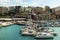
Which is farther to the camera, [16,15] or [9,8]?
[9,8]

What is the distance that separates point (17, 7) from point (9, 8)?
275 cm

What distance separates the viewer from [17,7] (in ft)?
207

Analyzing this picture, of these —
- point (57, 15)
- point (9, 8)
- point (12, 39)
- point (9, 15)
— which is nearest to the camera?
point (12, 39)

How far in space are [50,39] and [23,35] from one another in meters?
3.11

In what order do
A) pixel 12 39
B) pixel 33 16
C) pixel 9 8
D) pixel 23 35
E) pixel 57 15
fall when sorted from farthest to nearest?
pixel 9 8 < pixel 57 15 < pixel 33 16 < pixel 23 35 < pixel 12 39

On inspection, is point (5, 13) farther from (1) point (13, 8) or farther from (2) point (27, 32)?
(2) point (27, 32)

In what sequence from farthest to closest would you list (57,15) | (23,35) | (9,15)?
1. (9,15)
2. (57,15)
3. (23,35)

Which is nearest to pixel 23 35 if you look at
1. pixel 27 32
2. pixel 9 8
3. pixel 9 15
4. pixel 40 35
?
pixel 27 32

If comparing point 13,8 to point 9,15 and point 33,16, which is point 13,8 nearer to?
point 9,15

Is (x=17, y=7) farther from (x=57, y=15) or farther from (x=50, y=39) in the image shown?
(x=50, y=39)

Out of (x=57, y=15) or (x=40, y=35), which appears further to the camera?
(x=57, y=15)

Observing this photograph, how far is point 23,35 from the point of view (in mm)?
23391

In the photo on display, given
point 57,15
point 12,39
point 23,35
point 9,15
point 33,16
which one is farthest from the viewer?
point 9,15

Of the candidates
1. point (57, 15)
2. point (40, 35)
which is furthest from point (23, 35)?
point (57, 15)
